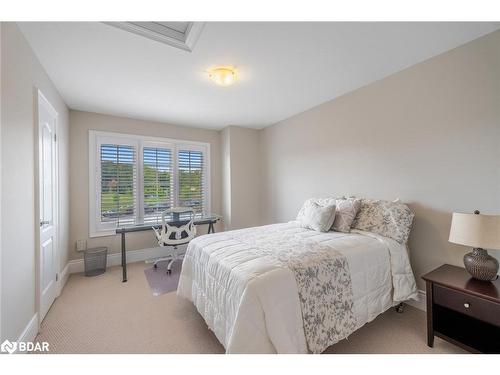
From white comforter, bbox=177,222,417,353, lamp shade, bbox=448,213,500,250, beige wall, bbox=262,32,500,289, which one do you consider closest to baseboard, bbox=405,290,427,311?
beige wall, bbox=262,32,500,289

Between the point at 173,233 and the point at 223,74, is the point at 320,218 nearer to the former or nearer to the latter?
the point at 223,74

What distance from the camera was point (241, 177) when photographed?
4285 millimetres

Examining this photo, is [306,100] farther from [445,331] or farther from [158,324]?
[158,324]

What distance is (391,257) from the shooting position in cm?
190

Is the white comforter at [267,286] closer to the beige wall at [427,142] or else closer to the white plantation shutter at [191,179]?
the beige wall at [427,142]

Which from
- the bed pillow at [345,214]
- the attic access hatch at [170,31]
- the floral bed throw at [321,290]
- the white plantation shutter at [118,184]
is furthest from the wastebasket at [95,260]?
the bed pillow at [345,214]

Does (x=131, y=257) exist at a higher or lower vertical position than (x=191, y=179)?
lower

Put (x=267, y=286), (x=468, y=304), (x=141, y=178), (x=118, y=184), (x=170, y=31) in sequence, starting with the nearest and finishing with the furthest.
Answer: (x=267, y=286), (x=468, y=304), (x=170, y=31), (x=118, y=184), (x=141, y=178)

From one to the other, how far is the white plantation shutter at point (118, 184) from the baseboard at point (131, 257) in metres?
0.53

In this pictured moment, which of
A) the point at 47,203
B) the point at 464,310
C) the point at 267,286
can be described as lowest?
the point at 464,310

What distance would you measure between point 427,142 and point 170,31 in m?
2.61

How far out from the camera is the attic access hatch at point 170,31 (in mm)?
1616

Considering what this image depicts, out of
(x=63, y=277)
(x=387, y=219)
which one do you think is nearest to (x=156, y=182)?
(x=63, y=277)
